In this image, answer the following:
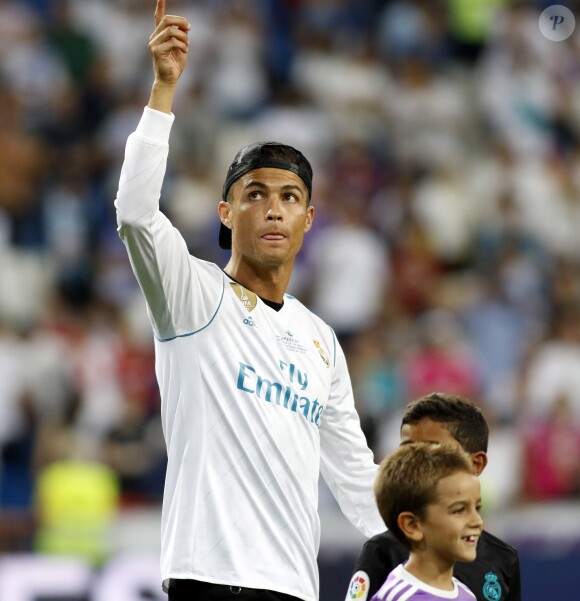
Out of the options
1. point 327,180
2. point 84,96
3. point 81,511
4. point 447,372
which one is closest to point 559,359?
point 447,372

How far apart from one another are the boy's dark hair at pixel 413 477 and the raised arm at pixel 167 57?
116 cm

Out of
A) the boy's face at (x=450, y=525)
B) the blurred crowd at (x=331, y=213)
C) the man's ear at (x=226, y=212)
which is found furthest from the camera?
the blurred crowd at (x=331, y=213)

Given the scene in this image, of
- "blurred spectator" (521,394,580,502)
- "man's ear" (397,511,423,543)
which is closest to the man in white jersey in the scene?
"man's ear" (397,511,423,543)

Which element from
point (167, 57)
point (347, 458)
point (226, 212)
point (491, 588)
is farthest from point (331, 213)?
point (167, 57)

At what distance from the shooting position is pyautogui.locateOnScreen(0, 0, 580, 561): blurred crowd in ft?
30.0

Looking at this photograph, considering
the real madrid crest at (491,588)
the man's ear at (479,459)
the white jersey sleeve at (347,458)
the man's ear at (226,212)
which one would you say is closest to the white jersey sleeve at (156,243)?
the man's ear at (226,212)

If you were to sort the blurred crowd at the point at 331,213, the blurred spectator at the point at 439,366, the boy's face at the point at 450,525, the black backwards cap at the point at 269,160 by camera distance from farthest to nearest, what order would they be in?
the blurred spectator at the point at 439,366 < the blurred crowd at the point at 331,213 < the black backwards cap at the point at 269,160 < the boy's face at the point at 450,525

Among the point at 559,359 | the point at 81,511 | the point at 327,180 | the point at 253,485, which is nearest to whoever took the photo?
the point at 253,485

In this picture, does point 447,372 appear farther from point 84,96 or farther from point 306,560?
point 306,560

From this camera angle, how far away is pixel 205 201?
1059 cm

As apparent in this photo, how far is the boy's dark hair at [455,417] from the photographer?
433 cm

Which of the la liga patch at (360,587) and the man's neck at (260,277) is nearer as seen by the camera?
the la liga patch at (360,587)

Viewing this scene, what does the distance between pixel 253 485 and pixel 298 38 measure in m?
9.48

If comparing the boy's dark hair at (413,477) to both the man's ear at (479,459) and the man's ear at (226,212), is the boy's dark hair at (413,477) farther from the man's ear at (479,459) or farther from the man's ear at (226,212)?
the man's ear at (226,212)
